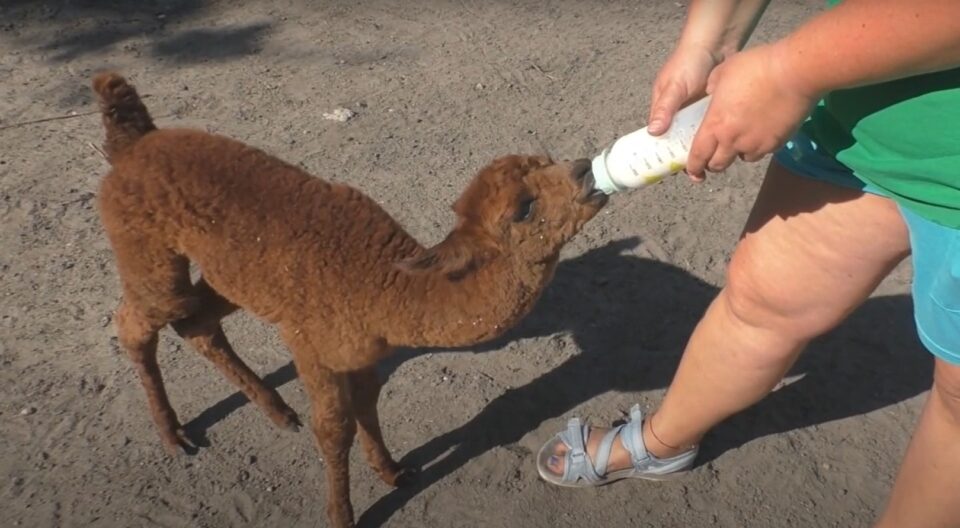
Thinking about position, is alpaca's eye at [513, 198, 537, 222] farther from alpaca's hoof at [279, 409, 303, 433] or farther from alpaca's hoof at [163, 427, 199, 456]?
alpaca's hoof at [163, 427, 199, 456]

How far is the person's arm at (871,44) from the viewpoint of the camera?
162 cm

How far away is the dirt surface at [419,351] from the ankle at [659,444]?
6.9 inches

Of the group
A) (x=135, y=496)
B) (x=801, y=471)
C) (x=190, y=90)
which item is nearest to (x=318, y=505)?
(x=135, y=496)

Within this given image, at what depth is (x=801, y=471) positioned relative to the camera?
3396 mm

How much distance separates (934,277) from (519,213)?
3.21 ft

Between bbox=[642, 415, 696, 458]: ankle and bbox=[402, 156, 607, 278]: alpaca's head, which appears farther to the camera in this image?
bbox=[642, 415, 696, 458]: ankle

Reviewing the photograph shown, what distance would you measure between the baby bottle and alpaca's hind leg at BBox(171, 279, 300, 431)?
1.47 m

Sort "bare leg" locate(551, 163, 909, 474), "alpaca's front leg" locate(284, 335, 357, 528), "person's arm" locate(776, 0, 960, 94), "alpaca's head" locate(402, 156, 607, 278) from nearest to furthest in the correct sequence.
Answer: "person's arm" locate(776, 0, 960, 94) < "bare leg" locate(551, 163, 909, 474) < "alpaca's head" locate(402, 156, 607, 278) < "alpaca's front leg" locate(284, 335, 357, 528)

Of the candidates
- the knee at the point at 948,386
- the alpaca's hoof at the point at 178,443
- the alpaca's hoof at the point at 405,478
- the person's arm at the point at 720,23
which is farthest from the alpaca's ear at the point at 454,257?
the alpaca's hoof at the point at 178,443

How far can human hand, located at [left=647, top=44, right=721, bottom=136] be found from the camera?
2.36 meters

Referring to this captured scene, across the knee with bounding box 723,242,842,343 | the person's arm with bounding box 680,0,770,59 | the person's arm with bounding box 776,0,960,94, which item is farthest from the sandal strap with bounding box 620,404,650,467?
the person's arm with bounding box 776,0,960,94

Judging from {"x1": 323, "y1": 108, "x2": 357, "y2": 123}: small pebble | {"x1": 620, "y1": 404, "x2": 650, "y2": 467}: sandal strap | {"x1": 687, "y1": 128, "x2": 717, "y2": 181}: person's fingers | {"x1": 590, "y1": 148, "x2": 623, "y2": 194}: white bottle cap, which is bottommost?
{"x1": 323, "y1": 108, "x2": 357, "y2": 123}: small pebble

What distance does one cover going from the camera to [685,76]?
2395 millimetres

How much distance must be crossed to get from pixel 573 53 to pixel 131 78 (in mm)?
2626
